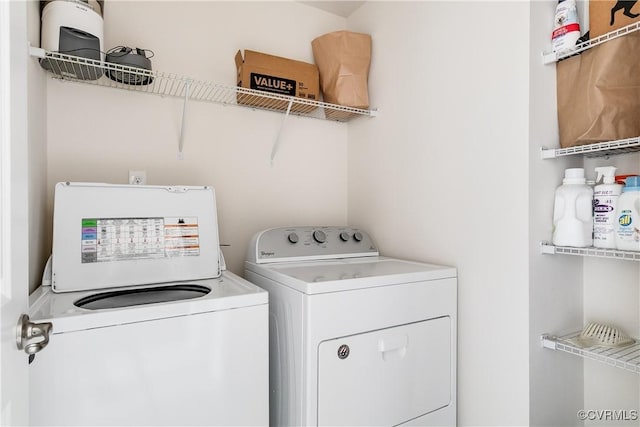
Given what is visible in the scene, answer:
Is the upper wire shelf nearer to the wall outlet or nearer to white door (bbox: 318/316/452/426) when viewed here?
white door (bbox: 318/316/452/426)

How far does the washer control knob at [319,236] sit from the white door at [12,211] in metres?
1.29

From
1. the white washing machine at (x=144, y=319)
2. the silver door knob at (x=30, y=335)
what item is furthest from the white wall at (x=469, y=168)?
the silver door knob at (x=30, y=335)

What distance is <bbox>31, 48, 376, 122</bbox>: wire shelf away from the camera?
1.54 meters

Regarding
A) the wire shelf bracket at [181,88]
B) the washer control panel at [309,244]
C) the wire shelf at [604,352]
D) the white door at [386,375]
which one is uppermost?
the wire shelf bracket at [181,88]

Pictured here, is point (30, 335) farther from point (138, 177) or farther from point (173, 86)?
point (173, 86)

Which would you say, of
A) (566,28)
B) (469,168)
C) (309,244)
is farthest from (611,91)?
(309,244)

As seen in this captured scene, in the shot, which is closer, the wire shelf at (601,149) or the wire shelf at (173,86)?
the wire shelf at (601,149)

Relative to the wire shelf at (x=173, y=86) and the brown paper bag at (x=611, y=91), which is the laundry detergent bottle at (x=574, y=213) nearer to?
the brown paper bag at (x=611, y=91)

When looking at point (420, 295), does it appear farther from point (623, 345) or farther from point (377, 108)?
point (377, 108)

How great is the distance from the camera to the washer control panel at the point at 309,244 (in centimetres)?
183

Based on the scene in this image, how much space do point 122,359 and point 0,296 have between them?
446 millimetres

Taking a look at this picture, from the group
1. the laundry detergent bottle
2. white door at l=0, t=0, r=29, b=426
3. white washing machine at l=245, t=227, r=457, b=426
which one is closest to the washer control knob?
white washing machine at l=245, t=227, r=457, b=426

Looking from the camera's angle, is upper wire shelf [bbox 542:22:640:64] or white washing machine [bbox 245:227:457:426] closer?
upper wire shelf [bbox 542:22:640:64]

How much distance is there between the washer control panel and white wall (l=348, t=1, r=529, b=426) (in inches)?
7.0
